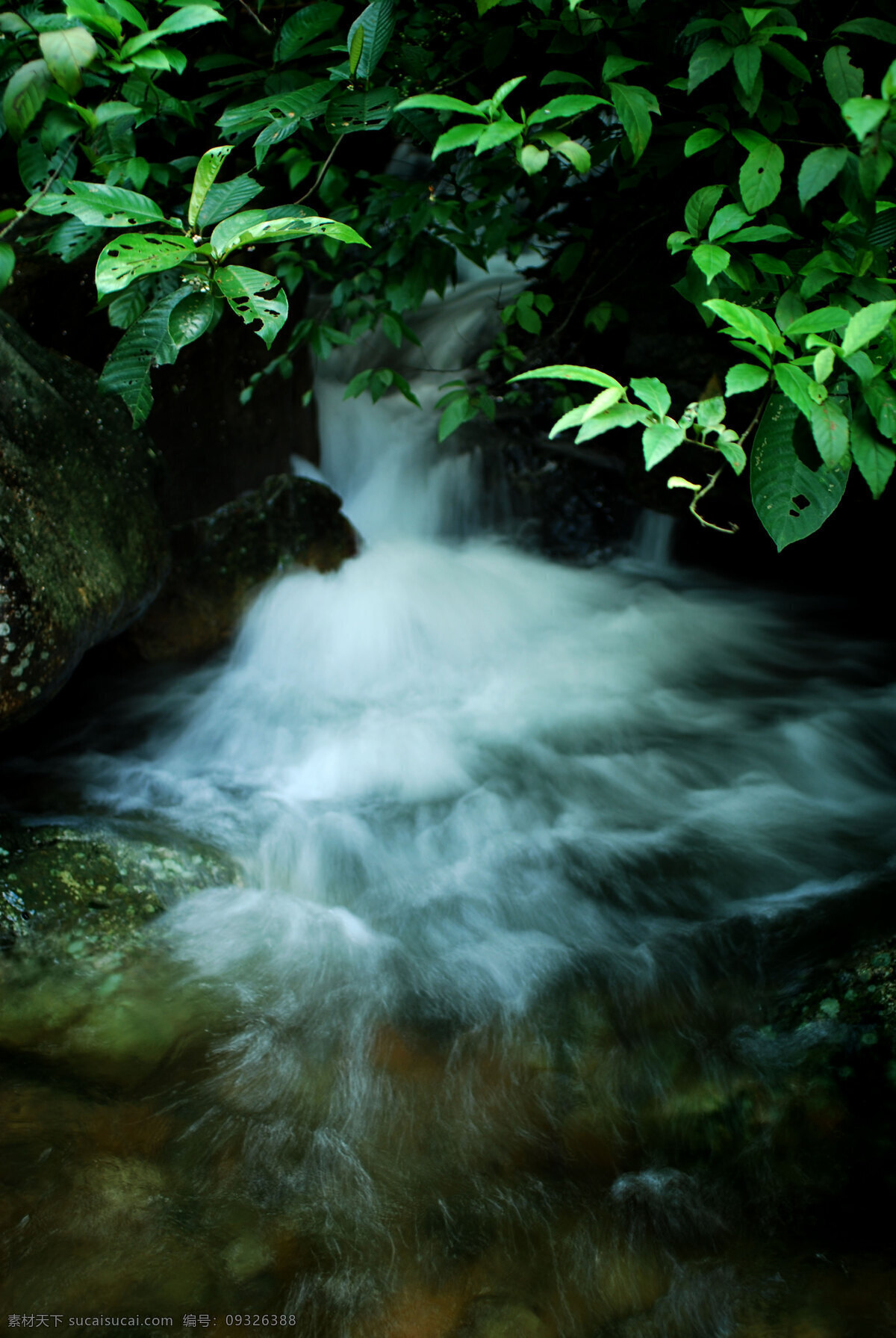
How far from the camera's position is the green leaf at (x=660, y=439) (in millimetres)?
1421

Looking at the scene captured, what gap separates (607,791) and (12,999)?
2.50 meters

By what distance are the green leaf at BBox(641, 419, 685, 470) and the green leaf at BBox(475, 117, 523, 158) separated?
631 mm

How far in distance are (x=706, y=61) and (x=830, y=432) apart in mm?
897

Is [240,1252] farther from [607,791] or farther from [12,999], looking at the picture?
[607,791]

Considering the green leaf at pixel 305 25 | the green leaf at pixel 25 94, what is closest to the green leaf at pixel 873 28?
the green leaf at pixel 305 25

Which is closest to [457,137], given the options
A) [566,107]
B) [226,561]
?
[566,107]

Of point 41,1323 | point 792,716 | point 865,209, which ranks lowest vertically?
point 41,1323

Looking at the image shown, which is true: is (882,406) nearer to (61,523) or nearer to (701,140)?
(701,140)

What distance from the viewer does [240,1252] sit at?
1.71 meters

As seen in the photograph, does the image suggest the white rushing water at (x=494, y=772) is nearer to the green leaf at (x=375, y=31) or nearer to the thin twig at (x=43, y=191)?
the thin twig at (x=43, y=191)

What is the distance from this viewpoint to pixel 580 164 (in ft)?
5.51

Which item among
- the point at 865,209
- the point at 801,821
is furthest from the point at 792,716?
the point at 865,209

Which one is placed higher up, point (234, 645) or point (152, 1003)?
point (234, 645)

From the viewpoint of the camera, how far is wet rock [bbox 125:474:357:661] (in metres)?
4.64
